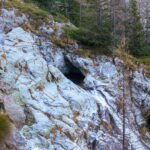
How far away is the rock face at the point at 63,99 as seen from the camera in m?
18.4

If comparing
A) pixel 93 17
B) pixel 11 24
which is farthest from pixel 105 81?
pixel 93 17

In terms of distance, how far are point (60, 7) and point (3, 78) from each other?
20123 millimetres

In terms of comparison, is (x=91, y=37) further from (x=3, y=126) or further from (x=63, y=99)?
(x=3, y=126)

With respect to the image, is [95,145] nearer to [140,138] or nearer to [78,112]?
[78,112]

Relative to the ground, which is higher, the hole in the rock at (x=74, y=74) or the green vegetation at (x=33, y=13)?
the green vegetation at (x=33, y=13)

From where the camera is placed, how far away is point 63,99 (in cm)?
2080

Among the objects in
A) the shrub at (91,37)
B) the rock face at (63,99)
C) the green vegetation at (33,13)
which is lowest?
the rock face at (63,99)

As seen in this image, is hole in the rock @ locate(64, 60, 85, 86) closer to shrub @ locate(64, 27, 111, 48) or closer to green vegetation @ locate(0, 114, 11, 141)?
shrub @ locate(64, 27, 111, 48)

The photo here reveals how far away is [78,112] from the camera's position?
67.6 ft

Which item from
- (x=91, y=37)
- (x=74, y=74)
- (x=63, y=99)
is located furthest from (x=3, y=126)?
(x=91, y=37)

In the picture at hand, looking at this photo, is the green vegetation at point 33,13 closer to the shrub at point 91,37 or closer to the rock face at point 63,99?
the rock face at point 63,99

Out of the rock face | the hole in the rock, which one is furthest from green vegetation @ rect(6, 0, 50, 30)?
the hole in the rock

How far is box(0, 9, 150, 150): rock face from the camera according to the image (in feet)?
60.4

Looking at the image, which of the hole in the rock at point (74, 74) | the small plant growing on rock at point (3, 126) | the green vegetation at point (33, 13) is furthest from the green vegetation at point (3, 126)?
the green vegetation at point (33, 13)
